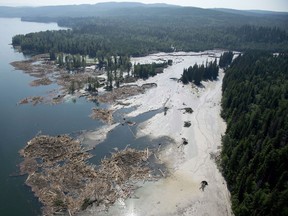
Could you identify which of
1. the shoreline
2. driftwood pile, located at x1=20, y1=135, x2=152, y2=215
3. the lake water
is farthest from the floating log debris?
driftwood pile, located at x1=20, y1=135, x2=152, y2=215

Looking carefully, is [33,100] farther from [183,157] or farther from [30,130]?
[183,157]

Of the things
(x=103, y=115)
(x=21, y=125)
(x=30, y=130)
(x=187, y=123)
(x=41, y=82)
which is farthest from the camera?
(x=41, y=82)

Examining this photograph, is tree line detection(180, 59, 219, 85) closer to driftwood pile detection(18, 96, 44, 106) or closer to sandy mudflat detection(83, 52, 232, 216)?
sandy mudflat detection(83, 52, 232, 216)

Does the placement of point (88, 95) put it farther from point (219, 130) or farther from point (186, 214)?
point (186, 214)

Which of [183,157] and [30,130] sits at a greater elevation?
[183,157]

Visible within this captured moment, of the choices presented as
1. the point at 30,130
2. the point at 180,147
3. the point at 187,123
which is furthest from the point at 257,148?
the point at 30,130
